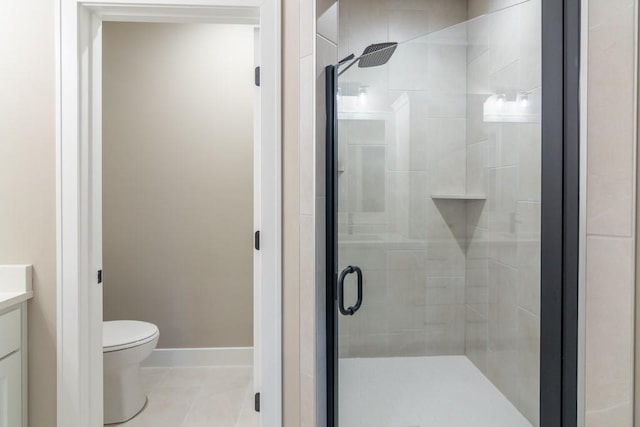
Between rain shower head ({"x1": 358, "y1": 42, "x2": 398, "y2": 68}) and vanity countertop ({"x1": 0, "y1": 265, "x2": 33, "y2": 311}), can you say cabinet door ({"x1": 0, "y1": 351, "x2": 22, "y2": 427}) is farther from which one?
rain shower head ({"x1": 358, "y1": 42, "x2": 398, "y2": 68})

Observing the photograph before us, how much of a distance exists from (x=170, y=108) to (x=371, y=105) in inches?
79.0

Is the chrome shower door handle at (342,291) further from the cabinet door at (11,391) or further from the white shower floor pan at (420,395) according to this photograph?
the cabinet door at (11,391)

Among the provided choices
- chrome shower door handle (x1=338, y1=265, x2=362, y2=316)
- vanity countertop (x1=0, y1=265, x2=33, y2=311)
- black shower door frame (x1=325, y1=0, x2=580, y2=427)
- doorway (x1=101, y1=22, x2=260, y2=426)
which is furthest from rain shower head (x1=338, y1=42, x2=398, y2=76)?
doorway (x1=101, y1=22, x2=260, y2=426)

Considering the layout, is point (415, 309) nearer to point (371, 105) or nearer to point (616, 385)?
point (616, 385)

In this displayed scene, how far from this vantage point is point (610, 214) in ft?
2.64

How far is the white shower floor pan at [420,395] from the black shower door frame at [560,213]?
0.17m

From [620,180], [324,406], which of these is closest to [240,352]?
[324,406]

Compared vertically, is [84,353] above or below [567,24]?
below

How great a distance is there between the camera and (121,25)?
110 inches

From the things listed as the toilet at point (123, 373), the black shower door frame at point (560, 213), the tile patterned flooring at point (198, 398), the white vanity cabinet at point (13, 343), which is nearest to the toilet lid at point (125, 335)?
the toilet at point (123, 373)

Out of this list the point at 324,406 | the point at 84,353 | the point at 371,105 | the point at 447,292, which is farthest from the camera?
the point at 84,353

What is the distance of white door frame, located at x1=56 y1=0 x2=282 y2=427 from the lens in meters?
1.54

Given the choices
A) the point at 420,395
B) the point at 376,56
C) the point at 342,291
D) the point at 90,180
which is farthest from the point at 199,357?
the point at 376,56

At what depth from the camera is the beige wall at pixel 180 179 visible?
9.32ft
